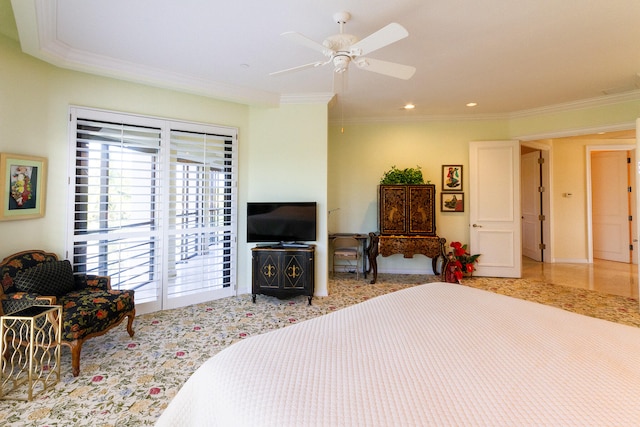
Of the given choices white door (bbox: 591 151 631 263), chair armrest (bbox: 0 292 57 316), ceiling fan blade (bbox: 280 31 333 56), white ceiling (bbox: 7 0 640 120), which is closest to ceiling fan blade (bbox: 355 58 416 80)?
ceiling fan blade (bbox: 280 31 333 56)

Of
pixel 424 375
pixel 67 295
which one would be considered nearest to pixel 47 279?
pixel 67 295

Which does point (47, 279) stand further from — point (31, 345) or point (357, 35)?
point (357, 35)

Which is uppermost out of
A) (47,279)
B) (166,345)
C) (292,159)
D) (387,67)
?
(387,67)

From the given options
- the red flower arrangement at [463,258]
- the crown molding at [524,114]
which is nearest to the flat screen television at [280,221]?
the crown molding at [524,114]

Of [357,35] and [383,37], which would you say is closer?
[383,37]

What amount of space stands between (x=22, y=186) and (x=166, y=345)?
1988 millimetres

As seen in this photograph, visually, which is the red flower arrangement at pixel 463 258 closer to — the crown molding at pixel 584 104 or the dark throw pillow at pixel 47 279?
the crown molding at pixel 584 104

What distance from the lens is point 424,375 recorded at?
37.2 inches

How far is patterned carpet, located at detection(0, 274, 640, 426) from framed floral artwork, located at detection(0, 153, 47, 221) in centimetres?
136

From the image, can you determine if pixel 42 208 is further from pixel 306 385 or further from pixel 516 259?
pixel 516 259

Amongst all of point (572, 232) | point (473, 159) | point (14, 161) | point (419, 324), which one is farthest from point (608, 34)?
point (14, 161)

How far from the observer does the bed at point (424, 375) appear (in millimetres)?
778

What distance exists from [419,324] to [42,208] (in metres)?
3.57

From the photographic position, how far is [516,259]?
4.71 meters
